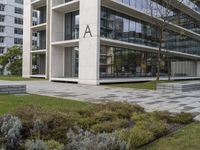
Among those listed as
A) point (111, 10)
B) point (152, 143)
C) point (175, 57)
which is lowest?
point (152, 143)

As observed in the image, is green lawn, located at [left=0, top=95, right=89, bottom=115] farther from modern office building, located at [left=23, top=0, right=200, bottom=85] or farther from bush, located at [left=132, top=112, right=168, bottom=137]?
modern office building, located at [left=23, top=0, right=200, bottom=85]

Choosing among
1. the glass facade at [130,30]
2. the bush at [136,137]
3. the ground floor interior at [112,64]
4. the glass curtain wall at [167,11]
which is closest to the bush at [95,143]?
the bush at [136,137]

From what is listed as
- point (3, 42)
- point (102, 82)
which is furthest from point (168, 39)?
point (3, 42)

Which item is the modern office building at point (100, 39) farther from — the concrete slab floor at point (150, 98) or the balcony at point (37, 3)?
the concrete slab floor at point (150, 98)

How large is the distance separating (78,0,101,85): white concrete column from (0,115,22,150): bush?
21.7m

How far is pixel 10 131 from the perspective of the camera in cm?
559

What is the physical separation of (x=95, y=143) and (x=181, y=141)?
227cm

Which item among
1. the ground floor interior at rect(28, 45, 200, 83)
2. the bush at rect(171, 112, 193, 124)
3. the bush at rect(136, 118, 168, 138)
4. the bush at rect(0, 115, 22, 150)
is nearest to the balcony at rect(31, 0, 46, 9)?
the ground floor interior at rect(28, 45, 200, 83)

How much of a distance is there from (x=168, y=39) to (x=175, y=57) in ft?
22.3

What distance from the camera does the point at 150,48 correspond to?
37.5 meters

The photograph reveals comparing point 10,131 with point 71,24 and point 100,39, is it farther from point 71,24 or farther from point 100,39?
point 71,24

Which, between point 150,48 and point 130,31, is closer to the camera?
point 130,31

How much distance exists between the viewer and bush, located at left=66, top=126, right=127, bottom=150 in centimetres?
501

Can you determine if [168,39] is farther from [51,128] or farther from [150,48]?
[51,128]
